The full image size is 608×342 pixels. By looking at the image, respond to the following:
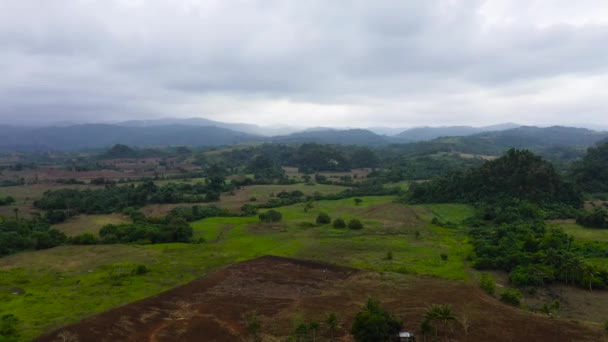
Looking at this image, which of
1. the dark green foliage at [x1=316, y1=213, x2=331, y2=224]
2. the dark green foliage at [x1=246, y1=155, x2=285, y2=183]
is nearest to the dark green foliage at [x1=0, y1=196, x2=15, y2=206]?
the dark green foliage at [x1=246, y1=155, x2=285, y2=183]

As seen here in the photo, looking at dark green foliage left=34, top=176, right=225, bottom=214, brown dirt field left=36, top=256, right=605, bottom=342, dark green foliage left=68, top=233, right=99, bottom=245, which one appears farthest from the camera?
dark green foliage left=34, top=176, right=225, bottom=214

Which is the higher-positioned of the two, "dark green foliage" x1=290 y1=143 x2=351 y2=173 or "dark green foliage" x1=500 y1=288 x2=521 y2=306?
"dark green foliage" x1=290 y1=143 x2=351 y2=173

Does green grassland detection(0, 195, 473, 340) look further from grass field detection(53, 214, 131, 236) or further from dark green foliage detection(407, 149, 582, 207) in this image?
grass field detection(53, 214, 131, 236)

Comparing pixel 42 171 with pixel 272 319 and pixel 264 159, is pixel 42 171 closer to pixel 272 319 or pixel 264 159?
pixel 264 159

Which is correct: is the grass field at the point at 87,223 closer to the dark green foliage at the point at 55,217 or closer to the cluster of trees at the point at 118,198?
the dark green foliage at the point at 55,217

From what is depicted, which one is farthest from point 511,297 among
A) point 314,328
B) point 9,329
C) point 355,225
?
point 9,329

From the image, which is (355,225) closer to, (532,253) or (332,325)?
(532,253)
